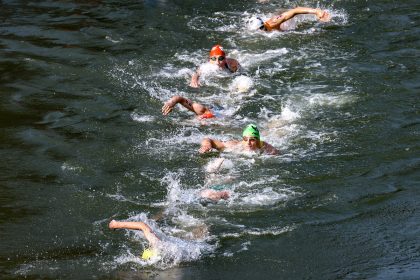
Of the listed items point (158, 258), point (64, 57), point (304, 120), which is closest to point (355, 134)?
point (304, 120)

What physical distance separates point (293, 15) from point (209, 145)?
23.8 ft

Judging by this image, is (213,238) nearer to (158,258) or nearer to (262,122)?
(158,258)

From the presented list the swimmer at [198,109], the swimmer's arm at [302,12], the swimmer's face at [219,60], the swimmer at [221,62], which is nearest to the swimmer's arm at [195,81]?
the swimmer at [221,62]

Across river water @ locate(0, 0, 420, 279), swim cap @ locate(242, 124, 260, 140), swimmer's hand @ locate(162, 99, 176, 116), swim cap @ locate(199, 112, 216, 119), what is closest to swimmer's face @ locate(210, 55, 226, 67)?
river water @ locate(0, 0, 420, 279)

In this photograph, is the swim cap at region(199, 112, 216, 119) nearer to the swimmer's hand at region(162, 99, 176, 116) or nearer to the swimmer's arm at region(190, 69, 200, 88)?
the swimmer's hand at region(162, 99, 176, 116)

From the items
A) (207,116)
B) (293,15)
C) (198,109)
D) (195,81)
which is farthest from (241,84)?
(293,15)

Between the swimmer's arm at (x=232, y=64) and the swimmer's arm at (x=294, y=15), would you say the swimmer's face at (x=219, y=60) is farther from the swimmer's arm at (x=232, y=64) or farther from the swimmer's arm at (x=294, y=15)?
the swimmer's arm at (x=294, y=15)

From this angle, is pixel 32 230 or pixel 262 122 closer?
pixel 32 230

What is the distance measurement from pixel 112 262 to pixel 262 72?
777 centimetres

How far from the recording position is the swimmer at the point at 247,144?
1229 cm

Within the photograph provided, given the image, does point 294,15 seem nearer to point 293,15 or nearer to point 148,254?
point 293,15

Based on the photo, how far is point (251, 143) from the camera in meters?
12.4

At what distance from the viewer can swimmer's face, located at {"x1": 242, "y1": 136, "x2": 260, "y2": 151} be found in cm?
1237

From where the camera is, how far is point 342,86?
49.4 ft
